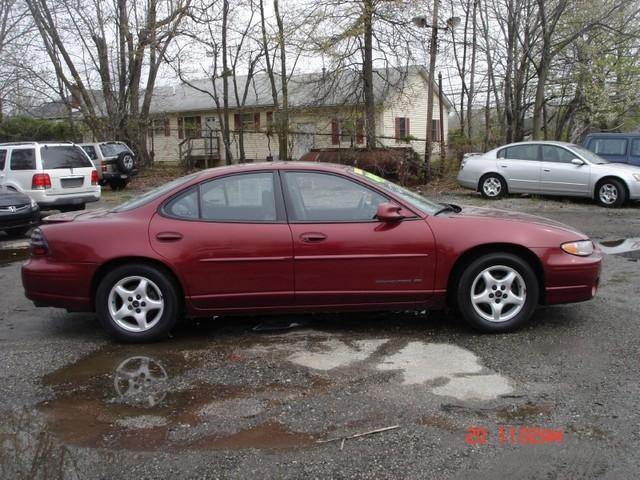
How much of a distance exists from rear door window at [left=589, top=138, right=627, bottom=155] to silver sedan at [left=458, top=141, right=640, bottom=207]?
1476mm

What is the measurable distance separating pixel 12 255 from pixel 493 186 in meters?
10.6

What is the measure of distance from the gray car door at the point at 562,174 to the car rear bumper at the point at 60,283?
11.6 meters

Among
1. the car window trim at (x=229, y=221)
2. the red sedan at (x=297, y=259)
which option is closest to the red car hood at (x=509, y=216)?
the red sedan at (x=297, y=259)

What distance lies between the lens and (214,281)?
4.75 metres

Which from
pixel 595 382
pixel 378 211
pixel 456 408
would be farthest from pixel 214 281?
pixel 595 382

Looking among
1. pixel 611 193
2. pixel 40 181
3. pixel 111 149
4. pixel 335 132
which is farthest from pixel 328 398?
pixel 335 132

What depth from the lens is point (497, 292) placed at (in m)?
4.80

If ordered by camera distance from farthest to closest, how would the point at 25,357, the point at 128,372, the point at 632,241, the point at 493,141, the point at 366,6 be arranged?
1. the point at 493,141
2. the point at 366,6
3. the point at 632,241
4. the point at 25,357
5. the point at 128,372

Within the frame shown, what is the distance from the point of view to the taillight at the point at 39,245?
490 cm

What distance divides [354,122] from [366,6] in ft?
13.2

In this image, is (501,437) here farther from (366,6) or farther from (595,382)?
(366,6)

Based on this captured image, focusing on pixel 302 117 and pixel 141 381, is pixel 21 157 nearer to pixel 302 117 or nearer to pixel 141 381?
pixel 141 381

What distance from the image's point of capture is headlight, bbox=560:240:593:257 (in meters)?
4.81

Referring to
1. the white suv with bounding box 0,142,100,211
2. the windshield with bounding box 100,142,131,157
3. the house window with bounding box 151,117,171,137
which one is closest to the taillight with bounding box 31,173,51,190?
the white suv with bounding box 0,142,100,211
